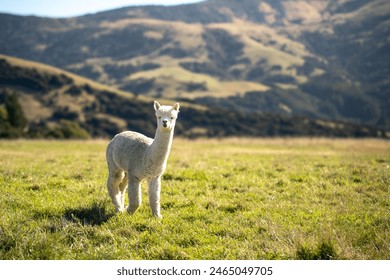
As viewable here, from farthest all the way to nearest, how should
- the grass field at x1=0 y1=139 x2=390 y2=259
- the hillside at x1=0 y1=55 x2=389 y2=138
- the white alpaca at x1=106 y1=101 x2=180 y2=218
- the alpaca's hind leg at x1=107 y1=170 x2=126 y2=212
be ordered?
the hillside at x1=0 y1=55 x2=389 y2=138 < the alpaca's hind leg at x1=107 y1=170 x2=126 y2=212 < the white alpaca at x1=106 y1=101 x2=180 y2=218 < the grass field at x1=0 y1=139 x2=390 y2=259

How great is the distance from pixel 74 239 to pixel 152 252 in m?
1.59

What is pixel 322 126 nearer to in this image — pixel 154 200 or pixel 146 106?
pixel 146 106

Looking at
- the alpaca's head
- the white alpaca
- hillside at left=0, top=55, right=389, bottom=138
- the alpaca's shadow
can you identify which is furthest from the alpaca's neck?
hillside at left=0, top=55, right=389, bottom=138

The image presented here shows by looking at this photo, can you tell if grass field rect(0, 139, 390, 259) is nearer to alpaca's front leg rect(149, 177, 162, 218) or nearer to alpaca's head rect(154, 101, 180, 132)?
alpaca's front leg rect(149, 177, 162, 218)

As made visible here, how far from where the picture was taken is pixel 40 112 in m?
115

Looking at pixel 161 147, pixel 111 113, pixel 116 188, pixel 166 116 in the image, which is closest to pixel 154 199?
pixel 161 147

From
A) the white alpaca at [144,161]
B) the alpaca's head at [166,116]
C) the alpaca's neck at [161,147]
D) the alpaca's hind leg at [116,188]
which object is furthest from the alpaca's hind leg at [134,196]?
the alpaca's head at [166,116]

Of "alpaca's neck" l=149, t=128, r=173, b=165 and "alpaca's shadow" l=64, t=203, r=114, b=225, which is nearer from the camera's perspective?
"alpaca's shadow" l=64, t=203, r=114, b=225

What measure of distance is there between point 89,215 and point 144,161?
5.97ft

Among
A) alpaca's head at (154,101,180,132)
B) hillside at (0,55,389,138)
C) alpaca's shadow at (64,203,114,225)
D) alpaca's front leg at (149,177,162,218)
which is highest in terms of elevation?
alpaca's head at (154,101,180,132)

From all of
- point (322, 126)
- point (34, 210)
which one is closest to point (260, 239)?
point (34, 210)

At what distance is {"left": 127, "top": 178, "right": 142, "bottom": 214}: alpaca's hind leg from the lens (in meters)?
9.49

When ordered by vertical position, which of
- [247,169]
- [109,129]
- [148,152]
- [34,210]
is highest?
[148,152]

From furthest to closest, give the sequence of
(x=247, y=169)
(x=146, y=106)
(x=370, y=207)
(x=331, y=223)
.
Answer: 1. (x=146, y=106)
2. (x=247, y=169)
3. (x=370, y=207)
4. (x=331, y=223)
